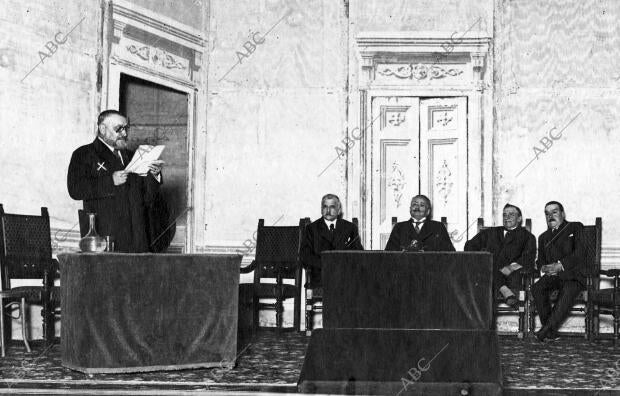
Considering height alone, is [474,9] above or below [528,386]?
above

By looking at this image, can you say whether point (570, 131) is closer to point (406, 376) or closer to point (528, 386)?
point (528, 386)

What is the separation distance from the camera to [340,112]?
939 cm

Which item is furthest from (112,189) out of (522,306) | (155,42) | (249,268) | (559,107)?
(559,107)

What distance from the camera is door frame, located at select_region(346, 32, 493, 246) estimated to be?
924 cm

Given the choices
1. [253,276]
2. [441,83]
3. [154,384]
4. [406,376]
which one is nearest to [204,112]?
[253,276]

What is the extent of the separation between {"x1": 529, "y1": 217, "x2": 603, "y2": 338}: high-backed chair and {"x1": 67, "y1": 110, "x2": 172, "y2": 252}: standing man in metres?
3.74

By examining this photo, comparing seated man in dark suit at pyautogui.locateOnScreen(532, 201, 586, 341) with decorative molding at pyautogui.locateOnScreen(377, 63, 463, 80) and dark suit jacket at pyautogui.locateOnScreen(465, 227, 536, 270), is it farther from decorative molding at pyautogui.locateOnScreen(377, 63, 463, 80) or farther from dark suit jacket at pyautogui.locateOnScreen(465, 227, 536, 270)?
decorative molding at pyautogui.locateOnScreen(377, 63, 463, 80)

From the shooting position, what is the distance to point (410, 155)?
9.41m

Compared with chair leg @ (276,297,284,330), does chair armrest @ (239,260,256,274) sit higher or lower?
higher

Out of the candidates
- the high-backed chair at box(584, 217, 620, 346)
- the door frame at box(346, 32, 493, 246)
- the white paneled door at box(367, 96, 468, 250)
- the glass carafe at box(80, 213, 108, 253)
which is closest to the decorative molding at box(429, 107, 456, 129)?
the white paneled door at box(367, 96, 468, 250)

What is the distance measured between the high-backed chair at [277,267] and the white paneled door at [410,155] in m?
1.04

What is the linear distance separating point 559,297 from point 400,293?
3621 mm

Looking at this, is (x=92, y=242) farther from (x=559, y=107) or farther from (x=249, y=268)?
(x=559, y=107)

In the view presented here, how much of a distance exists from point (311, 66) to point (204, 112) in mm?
1125
